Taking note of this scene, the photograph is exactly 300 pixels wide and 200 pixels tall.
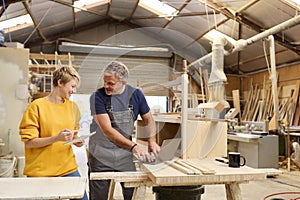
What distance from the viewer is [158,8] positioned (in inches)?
191

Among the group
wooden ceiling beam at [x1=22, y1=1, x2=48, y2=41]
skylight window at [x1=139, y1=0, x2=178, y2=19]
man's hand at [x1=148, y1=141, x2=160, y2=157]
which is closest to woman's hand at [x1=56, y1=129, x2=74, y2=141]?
man's hand at [x1=148, y1=141, x2=160, y2=157]

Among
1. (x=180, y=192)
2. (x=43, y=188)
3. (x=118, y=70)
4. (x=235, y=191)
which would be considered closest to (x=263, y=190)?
(x=235, y=191)

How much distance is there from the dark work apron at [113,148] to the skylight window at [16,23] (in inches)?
164

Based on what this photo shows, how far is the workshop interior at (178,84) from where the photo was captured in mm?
1397

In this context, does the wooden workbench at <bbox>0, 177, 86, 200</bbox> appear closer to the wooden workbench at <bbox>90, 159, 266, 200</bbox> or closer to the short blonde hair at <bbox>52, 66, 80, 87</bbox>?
the wooden workbench at <bbox>90, 159, 266, 200</bbox>

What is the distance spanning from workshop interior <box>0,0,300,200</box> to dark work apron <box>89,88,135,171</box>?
0.07m

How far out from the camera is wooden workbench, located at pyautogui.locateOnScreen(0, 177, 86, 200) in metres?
1.10

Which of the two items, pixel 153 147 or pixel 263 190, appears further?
pixel 263 190

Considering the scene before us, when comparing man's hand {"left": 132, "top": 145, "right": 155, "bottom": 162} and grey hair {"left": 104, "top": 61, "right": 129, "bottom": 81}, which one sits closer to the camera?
grey hair {"left": 104, "top": 61, "right": 129, "bottom": 81}

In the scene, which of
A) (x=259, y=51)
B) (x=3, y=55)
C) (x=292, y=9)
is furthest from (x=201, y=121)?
(x=259, y=51)

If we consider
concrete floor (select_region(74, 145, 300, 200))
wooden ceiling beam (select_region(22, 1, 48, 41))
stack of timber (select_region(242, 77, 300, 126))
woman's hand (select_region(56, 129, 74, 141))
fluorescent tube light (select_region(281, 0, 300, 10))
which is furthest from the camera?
stack of timber (select_region(242, 77, 300, 126))

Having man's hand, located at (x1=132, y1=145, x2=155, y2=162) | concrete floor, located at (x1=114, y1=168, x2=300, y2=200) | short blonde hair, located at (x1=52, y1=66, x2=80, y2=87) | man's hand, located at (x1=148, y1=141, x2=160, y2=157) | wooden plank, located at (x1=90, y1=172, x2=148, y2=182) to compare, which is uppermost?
short blonde hair, located at (x1=52, y1=66, x2=80, y2=87)

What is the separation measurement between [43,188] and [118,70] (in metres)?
0.57

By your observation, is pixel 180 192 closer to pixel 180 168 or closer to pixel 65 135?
pixel 180 168
